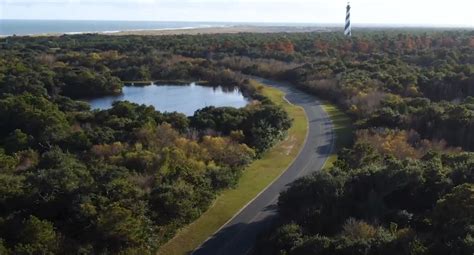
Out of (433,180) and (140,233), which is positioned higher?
(433,180)

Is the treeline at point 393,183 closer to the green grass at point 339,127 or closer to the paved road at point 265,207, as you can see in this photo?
the green grass at point 339,127

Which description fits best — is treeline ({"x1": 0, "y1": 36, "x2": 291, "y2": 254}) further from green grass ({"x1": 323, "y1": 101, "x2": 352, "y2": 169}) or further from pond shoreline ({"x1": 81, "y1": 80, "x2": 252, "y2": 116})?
pond shoreline ({"x1": 81, "y1": 80, "x2": 252, "y2": 116})

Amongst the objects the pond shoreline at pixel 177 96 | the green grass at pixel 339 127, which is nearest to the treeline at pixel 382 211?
the green grass at pixel 339 127

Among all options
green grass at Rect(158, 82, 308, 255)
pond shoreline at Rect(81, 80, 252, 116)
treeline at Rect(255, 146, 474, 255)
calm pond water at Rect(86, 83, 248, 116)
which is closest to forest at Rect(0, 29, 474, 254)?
treeline at Rect(255, 146, 474, 255)

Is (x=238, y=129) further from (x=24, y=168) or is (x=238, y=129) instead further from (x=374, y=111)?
(x=24, y=168)

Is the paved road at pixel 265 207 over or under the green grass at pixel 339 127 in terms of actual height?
under

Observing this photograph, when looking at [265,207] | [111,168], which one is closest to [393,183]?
[265,207]

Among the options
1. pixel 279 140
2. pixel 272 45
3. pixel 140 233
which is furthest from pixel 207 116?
pixel 272 45
